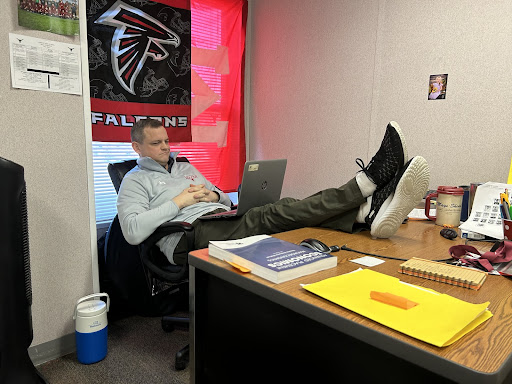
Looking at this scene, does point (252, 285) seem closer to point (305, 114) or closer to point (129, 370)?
point (129, 370)

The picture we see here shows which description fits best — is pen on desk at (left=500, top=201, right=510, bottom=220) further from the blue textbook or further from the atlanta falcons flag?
the atlanta falcons flag

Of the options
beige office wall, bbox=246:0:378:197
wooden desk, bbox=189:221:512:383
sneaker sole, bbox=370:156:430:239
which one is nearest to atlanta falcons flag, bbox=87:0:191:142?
beige office wall, bbox=246:0:378:197

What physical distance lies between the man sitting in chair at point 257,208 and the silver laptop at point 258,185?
5cm

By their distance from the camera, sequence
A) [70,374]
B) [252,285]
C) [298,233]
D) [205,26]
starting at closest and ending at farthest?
[252,285]
[298,233]
[70,374]
[205,26]

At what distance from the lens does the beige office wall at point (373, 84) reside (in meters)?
2.11

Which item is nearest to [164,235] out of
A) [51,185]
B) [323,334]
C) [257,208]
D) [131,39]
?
[257,208]

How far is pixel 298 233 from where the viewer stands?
1484 millimetres

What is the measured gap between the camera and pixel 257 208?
1.93m

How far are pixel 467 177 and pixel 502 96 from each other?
470mm

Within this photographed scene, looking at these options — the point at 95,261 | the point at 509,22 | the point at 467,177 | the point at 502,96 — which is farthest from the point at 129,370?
the point at 509,22

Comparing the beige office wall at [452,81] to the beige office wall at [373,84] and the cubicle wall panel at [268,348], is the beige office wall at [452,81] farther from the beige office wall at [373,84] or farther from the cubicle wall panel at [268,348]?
the cubicle wall panel at [268,348]

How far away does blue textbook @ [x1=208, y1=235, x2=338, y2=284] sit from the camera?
98 cm

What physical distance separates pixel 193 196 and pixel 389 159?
1081 millimetres

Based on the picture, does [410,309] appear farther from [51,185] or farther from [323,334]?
[51,185]
